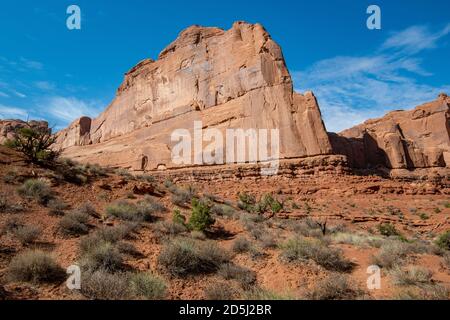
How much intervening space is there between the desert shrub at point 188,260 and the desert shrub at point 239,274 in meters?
0.37

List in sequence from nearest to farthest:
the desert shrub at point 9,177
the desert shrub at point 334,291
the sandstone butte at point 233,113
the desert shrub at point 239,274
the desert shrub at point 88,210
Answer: the desert shrub at point 334,291 < the desert shrub at point 239,274 < the desert shrub at point 88,210 < the desert shrub at point 9,177 < the sandstone butte at point 233,113

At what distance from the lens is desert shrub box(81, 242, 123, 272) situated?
5488mm

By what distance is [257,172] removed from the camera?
2861 centimetres

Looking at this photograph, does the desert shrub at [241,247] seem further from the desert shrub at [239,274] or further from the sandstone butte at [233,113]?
the sandstone butte at [233,113]

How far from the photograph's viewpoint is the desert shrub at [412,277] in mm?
5676

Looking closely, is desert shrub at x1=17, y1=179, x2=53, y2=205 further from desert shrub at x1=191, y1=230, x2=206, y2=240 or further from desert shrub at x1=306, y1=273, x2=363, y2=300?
desert shrub at x1=306, y1=273, x2=363, y2=300

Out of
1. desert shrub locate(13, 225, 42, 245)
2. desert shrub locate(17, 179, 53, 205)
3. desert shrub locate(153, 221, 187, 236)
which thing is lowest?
desert shrub locate(153, 221, 187, 236)

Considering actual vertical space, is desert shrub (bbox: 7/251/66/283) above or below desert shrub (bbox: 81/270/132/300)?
above

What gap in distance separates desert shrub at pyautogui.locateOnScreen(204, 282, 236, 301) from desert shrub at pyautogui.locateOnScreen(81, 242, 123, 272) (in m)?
1.84

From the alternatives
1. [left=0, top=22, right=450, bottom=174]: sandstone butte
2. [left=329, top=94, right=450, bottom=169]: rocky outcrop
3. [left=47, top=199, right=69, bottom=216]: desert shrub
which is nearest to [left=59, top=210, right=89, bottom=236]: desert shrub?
[left=47, top=199, right=69, bottom=216]: desert shrub

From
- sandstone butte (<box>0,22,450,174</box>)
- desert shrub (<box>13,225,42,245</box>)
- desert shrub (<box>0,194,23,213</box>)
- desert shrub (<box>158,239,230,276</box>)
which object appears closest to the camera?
desert shrub (<box>158,239,230,276</box>)

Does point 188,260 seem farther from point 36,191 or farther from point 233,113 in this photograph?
point 233,113

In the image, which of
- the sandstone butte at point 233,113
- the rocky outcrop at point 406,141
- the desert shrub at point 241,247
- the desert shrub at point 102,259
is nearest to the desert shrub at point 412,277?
the desert shrub at point 241,247
